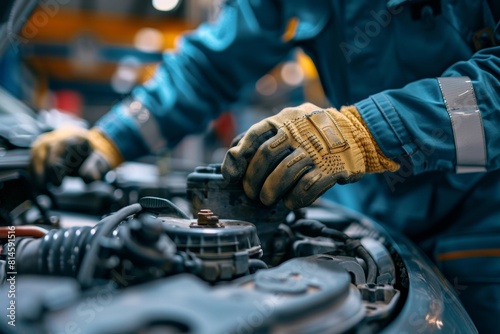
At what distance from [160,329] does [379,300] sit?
435mm

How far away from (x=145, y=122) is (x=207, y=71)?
0.33 meters

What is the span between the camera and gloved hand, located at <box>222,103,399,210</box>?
92cm

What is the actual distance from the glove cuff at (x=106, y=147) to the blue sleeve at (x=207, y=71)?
0.08ft

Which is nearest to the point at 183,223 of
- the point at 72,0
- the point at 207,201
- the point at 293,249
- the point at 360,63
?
the point at 207,201

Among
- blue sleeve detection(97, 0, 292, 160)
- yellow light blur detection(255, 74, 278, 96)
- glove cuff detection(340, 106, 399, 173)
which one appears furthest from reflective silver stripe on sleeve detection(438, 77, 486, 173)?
yellow light blur detection(255, 74, 278, 96)

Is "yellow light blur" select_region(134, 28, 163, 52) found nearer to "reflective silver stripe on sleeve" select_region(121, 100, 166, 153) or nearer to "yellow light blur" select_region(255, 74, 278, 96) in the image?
"yellow light blur" select_region(255, 74, 278, 96)

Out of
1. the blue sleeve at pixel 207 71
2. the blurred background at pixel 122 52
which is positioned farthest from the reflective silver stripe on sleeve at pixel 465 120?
the blurred background at pixel 122 52

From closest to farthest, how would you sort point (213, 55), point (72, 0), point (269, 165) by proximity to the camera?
point (269, 165) < point (213, 55) < point (72, 0)

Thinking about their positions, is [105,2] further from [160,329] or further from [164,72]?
[160,329]

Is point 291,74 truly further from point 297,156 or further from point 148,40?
point 297,156

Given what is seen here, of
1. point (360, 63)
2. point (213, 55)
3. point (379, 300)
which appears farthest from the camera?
point (213, 55)

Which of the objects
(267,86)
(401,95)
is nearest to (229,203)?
(401,95)

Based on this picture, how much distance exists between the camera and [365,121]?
1.02 metres

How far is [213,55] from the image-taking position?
1841 millimetres
